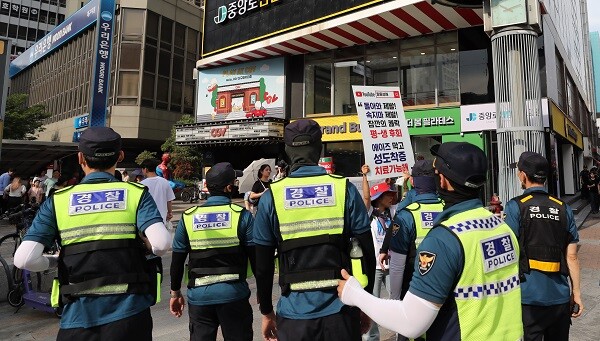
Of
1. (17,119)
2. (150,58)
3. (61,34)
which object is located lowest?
(17,119)

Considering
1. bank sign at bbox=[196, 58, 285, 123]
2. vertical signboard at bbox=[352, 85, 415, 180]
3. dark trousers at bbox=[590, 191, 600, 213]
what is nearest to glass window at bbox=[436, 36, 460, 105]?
dark trousers at bbox=[590, 191, 600, 213]

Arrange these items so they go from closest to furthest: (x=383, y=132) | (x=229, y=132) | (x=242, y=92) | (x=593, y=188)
Result: (x=383, y=132) → (x=593, y=188) → (x=229, y=132) → (x=242, y=92)

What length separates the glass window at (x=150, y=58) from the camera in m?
33.2

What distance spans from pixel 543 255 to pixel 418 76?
655 inches

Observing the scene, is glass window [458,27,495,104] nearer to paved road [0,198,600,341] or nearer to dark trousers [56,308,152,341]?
paved road [0,198,600,341]

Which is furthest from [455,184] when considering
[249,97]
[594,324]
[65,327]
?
[249,97]

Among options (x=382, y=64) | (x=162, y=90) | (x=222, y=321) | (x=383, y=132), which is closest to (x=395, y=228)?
(x=222, y=321)

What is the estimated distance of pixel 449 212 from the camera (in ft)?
5.51

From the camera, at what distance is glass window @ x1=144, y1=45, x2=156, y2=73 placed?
3325 centimetres

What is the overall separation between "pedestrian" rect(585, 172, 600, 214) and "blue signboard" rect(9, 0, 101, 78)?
35123mm

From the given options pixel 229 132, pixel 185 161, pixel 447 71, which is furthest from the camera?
pixel 185 161

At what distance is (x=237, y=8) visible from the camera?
22.2 metres

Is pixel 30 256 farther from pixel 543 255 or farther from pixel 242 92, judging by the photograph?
pixel 242 92

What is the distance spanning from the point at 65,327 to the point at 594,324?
562 cm
